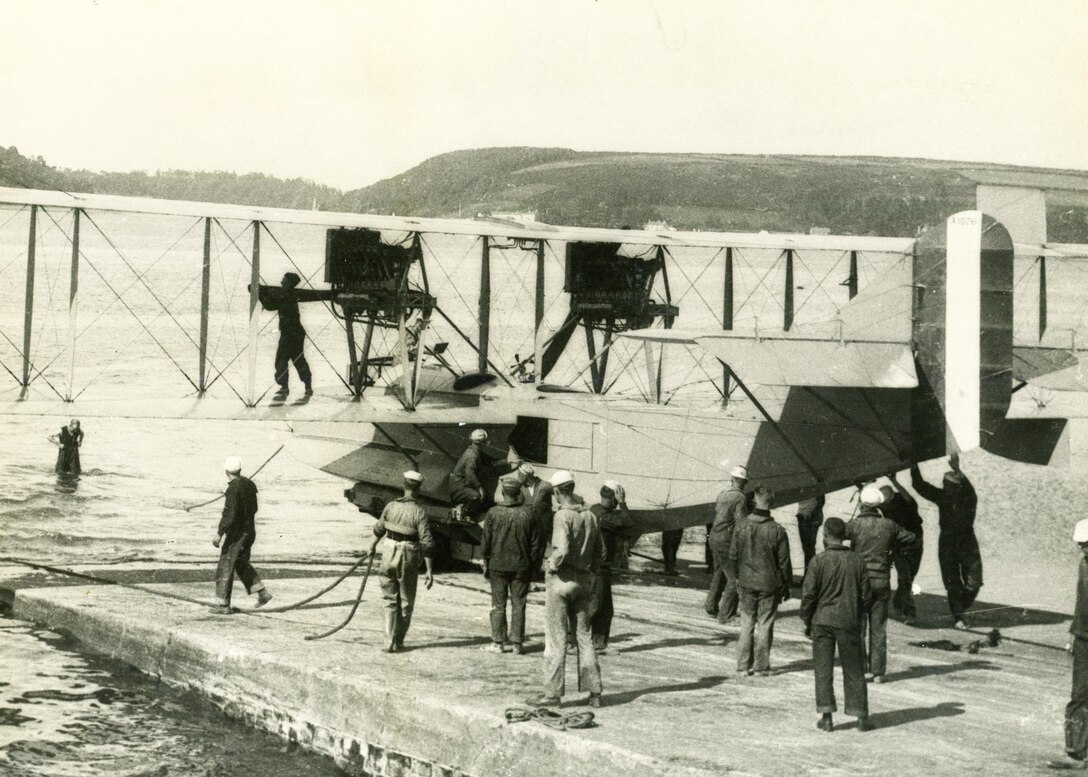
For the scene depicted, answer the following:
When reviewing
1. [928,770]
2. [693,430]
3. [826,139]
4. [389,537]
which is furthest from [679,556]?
[826,139]

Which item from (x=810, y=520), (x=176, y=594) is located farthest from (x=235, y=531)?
(x=810, y=520)

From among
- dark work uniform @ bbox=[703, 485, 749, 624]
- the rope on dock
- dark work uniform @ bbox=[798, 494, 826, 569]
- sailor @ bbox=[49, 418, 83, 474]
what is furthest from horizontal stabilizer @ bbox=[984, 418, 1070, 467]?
sailor @ bbox=[49, 418, 83, 474]

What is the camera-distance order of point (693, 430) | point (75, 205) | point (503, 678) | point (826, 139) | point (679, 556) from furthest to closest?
point (826, 139) < point (679, 556) < point (75, 205) < point (693, 430) < point (503, 678)

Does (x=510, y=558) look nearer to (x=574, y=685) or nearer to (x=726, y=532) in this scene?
(x=574, y=685)

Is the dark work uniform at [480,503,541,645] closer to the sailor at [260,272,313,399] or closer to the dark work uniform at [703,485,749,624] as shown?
the dark work uniform at [703,485,749,624]

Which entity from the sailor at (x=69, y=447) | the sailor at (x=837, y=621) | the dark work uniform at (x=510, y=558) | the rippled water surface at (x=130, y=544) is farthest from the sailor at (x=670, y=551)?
the sailor at (x=69, y=447)

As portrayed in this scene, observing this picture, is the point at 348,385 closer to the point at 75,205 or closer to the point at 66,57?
the point at 75,205

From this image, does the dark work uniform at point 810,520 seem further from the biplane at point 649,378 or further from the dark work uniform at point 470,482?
the dark work uniform at point 470,482
